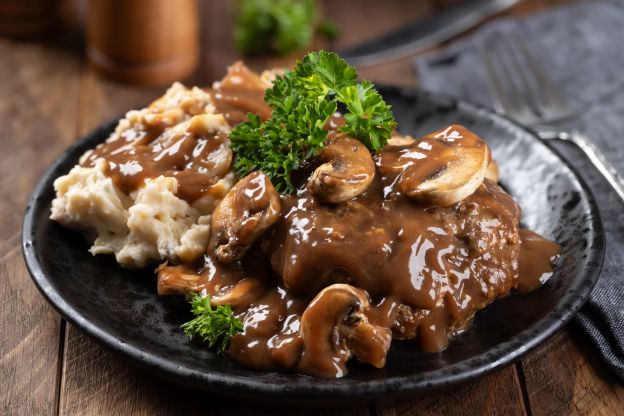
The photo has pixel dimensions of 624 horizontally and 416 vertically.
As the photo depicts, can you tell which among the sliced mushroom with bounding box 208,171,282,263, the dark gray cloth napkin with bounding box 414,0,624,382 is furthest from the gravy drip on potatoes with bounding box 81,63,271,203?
the dark gray cloth napkin with bounding box 414,0,624,382

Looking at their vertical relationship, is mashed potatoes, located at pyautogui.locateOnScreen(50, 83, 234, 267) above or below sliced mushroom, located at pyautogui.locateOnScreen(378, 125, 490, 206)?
below

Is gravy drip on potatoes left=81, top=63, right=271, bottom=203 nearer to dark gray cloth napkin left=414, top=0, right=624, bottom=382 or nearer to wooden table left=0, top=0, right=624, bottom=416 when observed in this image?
wooden table left=0, top=0, right=624, bottom=416

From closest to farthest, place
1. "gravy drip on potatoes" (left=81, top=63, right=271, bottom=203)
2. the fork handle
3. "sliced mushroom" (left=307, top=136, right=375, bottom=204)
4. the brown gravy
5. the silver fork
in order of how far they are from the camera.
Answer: "sliced mushroom" (left=307, top=136, right=375, bottom=204) → the brown gravy → "gravy drip on potatoes" (left=81, top=63, right=271, bottom=203) → the fork handle → the silver fork

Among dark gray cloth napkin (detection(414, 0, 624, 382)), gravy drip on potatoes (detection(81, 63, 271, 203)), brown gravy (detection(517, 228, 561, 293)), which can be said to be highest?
gravy drip on potatoes (detection(81, 63, 271, 203))

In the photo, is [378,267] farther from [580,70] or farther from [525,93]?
[580,70]

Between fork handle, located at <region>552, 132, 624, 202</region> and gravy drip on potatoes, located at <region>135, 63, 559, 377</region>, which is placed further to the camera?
fork handle, located at <region>552, 132, 624, 202</region>

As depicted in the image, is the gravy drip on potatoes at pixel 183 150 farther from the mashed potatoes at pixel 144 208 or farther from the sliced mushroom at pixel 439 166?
the sliced mushroom at pixel 439 166

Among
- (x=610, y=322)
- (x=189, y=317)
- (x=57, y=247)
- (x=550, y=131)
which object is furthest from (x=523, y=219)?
(x=57, y=247)
